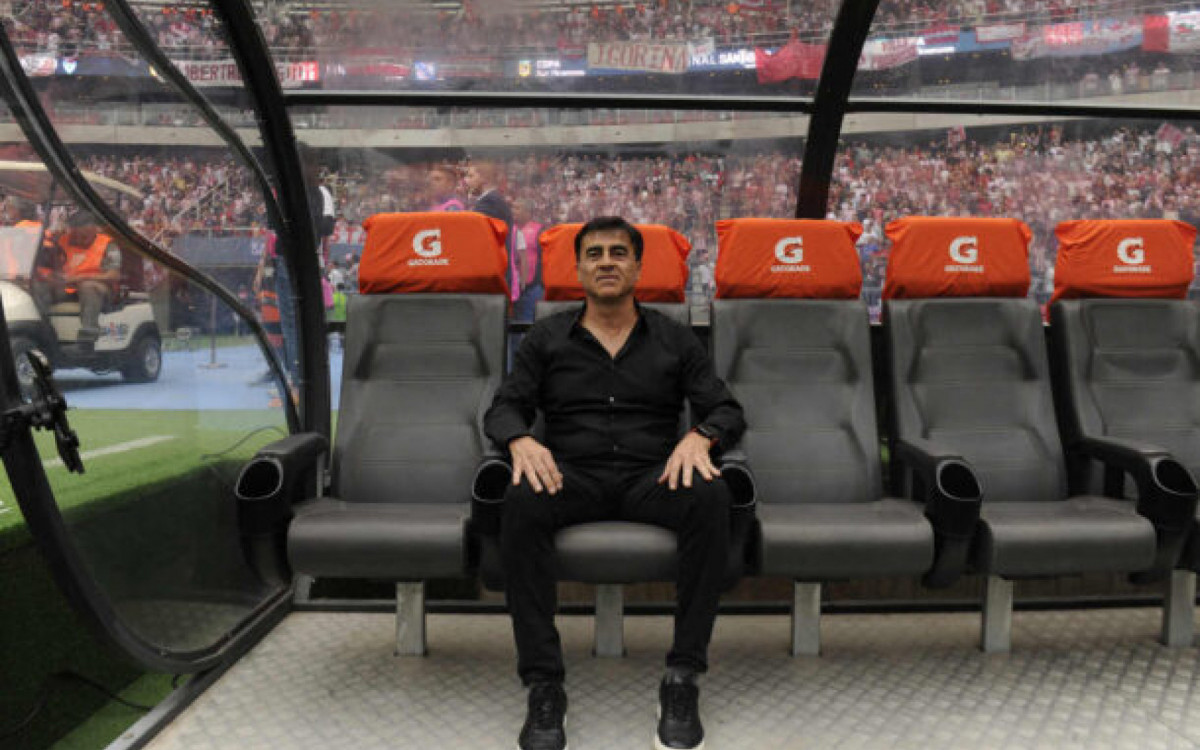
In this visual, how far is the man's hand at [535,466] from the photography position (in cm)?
198

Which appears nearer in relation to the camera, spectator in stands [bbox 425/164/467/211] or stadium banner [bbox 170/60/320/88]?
stadium banner [bbox 170/60/320/88]

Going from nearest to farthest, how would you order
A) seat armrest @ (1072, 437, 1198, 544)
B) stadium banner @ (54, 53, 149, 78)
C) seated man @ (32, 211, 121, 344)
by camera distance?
seated man @ (32, 211, 121, 344)
stadium banner @ (54, 53, 149, 78)
seat armrest @ (1072, 437, 1198, 544)

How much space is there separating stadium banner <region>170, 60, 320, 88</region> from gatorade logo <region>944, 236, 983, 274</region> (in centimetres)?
251

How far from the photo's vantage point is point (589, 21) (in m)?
2.96

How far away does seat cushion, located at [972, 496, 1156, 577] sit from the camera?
2.03 m

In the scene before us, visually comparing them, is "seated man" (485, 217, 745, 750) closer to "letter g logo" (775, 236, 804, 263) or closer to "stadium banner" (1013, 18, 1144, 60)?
"letter g logo" (775, 236, 804, 263)

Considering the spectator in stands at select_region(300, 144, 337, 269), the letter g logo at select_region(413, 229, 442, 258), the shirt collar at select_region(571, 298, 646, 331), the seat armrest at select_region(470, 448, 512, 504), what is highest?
the spectator in stands at select_region(300, 144, 337, 269)

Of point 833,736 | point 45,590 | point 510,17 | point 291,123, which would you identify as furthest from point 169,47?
point 833,736

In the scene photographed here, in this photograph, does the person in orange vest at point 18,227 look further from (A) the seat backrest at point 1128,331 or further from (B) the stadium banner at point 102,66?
(A) the seat backrest at point 1128,331

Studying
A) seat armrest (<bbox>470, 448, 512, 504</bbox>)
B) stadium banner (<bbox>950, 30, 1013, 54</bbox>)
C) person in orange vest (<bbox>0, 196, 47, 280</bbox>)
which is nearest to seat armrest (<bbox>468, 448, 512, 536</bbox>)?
seat armrest (<bbox>470, 448, 512, 504</bbox>)

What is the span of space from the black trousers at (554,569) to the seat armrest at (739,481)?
0.23 feet

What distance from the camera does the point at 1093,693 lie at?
2.20m

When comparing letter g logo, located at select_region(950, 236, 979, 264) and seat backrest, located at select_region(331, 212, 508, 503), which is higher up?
letter g logo, located at select_region(950, 236, 979, 264)

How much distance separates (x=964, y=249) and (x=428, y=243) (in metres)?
1.90
